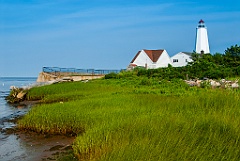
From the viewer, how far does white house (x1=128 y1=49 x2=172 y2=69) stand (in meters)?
64.7

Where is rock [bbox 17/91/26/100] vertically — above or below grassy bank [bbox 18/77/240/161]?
below

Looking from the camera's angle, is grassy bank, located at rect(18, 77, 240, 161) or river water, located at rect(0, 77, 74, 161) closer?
grassy bank, located at rect(18, 77, 240, 161)

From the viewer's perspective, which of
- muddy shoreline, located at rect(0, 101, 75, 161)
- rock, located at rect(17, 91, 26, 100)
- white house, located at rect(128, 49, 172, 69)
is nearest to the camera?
muddy shoreline, located at rect(0, 101, 75, 161)

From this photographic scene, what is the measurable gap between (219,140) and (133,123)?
1788 mm

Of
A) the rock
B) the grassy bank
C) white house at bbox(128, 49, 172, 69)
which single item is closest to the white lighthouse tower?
white house at bbox(128, 49, 172, 69)

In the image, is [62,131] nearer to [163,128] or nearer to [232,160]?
[163,128]

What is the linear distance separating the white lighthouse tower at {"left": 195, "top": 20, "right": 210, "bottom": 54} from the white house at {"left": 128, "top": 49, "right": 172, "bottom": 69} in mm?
6265

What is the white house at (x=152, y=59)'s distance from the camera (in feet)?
212

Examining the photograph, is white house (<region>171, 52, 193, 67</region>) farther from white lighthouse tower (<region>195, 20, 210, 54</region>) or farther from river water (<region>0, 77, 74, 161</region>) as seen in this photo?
river water (<region>0, 77, 74, 161</region>)

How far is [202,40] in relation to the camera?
6569cm

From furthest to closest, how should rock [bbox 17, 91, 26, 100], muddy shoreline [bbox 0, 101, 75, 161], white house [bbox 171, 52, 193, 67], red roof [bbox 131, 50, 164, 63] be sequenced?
red roof [bbox 131, 50, 164, 63] → white house [bbox 171, 52, 193, 67] → rock [bbox 17, 91, 26, 100] → muddy shoreline [bbox 0, 101, 75, 161]

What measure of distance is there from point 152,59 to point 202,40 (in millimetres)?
10496

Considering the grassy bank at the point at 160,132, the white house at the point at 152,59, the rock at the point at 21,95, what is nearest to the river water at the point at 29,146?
the grassy bank at the point at 160,132

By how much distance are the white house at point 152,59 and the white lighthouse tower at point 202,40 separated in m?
6.27
